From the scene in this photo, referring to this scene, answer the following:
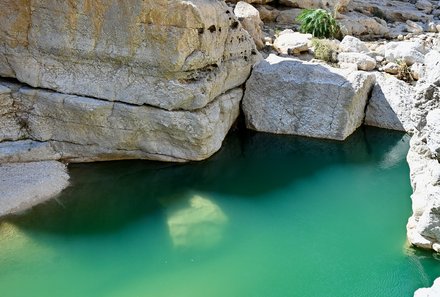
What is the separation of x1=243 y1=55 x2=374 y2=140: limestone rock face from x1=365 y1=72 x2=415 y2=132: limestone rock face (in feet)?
1.04

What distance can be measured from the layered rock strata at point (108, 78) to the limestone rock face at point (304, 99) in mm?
2075

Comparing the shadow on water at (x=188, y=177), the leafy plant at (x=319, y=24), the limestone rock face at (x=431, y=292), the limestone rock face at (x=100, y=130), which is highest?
the leafy plant at (x=319, y=24)

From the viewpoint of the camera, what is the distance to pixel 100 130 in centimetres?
1019

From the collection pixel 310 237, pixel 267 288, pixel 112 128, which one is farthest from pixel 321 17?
pixel 267 288

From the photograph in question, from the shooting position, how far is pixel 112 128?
10188 millimetres

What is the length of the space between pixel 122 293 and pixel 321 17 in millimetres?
12756

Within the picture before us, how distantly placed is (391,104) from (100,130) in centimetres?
786

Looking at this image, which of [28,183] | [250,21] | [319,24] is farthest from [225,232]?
[319,24]

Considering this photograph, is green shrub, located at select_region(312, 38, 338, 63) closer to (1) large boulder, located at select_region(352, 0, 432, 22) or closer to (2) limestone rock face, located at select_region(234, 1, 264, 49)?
(2) limestone rock face, located at select_region(234, 1, 264, 49)

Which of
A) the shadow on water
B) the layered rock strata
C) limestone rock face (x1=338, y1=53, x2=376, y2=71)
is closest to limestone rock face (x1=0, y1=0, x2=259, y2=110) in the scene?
the layered rock strata

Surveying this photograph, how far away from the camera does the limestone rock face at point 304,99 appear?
1198cm

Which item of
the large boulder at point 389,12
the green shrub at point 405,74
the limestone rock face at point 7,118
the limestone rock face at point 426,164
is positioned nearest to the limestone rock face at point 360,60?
the green shrub at point 405,74

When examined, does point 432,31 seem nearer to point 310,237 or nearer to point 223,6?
point 223,6

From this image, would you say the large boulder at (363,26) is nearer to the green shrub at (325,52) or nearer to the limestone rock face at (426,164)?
the green shrub at (325,52)
